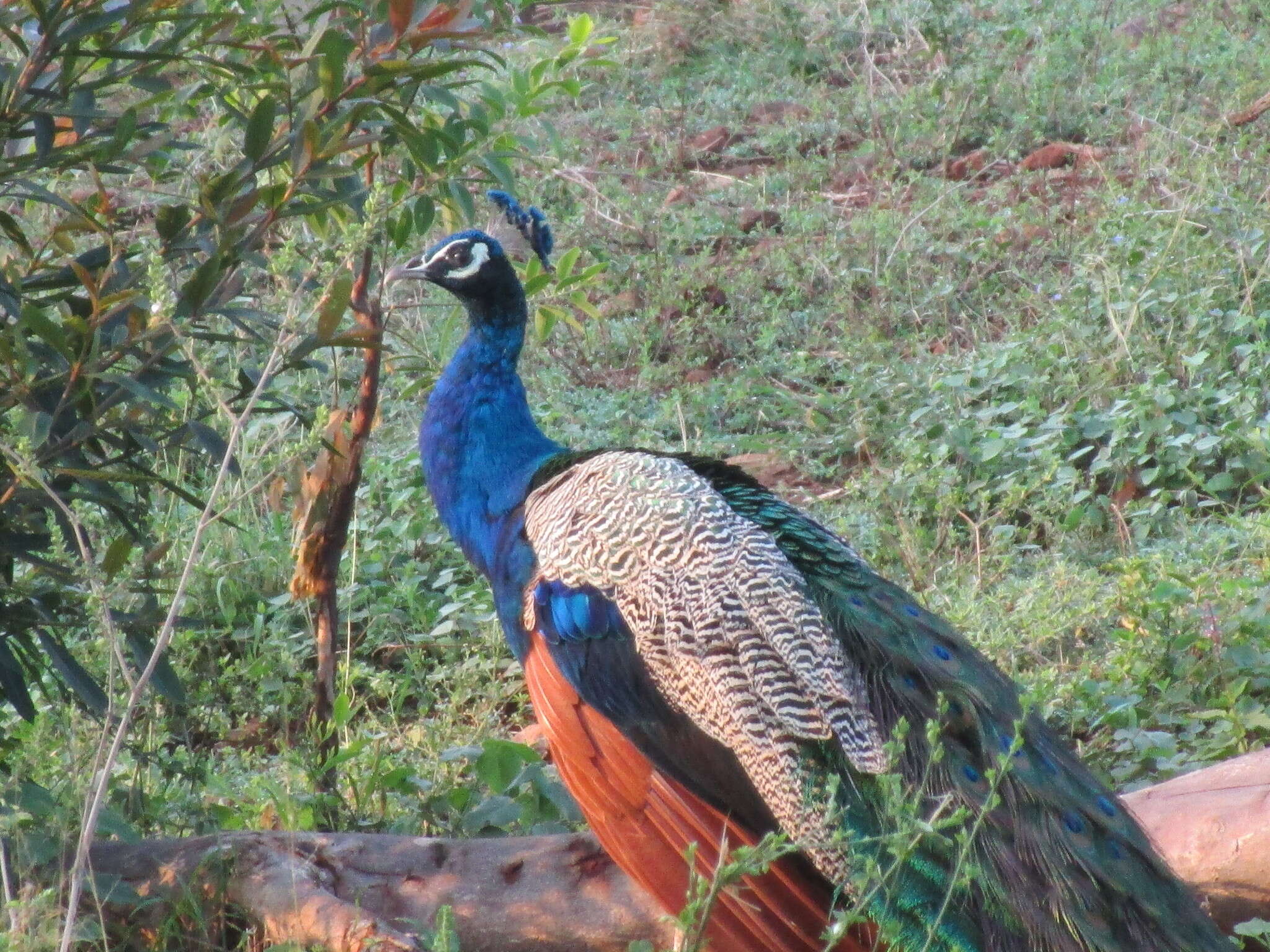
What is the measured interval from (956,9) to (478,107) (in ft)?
18.8

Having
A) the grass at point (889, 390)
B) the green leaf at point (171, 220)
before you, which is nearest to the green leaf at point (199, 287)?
the green leaf at point (171, 220)

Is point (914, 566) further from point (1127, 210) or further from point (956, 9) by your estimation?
point (956, 9)

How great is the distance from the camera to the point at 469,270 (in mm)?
3215

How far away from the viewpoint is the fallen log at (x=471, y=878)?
8.04 feet

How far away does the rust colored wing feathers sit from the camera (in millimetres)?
2330

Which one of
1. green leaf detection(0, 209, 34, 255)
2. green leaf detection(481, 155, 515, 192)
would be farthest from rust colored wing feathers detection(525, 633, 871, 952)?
green leaf detection(0, 209, 34, 255)

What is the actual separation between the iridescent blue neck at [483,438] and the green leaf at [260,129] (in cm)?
103

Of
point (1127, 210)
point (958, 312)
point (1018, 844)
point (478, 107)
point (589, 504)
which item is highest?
point (478, 107)

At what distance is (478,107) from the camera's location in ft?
9.24

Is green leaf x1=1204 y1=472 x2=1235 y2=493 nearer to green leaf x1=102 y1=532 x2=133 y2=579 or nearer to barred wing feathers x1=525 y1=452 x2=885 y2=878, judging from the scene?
barred wing feathers x1=525 y1=452 x2=885 y2=878

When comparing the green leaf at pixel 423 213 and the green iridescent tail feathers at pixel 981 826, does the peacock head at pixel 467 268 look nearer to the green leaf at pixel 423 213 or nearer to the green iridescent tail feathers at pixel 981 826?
the green leaf at pixel 423 213

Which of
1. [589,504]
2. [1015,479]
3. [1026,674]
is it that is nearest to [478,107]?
[589,504]

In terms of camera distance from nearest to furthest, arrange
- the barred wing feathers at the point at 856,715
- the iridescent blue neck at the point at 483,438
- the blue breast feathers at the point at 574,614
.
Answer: the barred wing feathers at the point at 856,715
the blue breast feathers at the point at 574,614
the iridescent blue neck at the point at 483,438

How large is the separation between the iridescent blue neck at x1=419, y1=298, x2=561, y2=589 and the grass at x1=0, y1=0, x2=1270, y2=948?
0.55 ft
